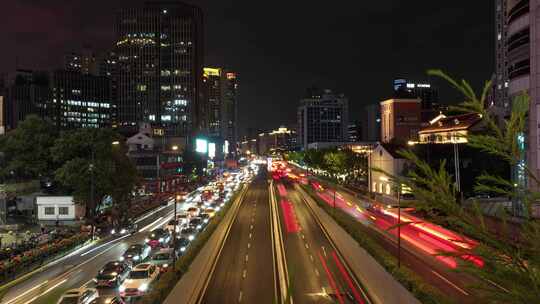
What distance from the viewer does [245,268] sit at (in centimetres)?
3038

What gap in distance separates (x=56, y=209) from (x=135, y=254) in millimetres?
22446

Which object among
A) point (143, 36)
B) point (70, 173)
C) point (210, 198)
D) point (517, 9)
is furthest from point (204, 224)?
point (143, 36)

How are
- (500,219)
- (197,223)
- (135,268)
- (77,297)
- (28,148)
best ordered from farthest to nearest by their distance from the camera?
(28,148)
(197,223)
(135,268)
(77,297)
(500,219)

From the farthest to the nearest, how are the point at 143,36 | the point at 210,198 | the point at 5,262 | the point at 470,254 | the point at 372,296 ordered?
the point at 143,36, the point at 210,198, the point at 5,262, the point at 372,296, the point at 470,254

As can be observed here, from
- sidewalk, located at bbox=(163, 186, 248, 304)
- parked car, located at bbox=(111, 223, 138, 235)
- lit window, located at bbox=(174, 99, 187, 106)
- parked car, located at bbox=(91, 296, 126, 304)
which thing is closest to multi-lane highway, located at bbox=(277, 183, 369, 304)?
sidewalk, located at bbox=(163, 186, 248, 304)

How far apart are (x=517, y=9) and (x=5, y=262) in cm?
5513

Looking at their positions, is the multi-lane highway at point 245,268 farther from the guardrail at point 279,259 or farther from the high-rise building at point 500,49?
the high-rise building at point 500,49

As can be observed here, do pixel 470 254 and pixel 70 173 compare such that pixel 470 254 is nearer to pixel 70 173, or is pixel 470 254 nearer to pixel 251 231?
pixel 251 231

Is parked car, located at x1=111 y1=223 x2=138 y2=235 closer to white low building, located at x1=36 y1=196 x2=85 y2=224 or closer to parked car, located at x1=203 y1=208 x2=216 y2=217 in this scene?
white low building, located at x1=36 y1=196 x2=85 y2=224

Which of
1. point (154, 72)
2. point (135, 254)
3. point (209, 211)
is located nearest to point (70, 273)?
point (135, 254)

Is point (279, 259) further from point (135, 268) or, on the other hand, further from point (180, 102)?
point (180, 102)

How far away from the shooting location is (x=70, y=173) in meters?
47.2

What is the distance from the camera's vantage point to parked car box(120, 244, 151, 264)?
32.5 meters

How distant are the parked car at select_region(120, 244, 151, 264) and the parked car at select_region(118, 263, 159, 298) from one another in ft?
15.5
